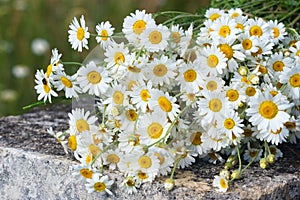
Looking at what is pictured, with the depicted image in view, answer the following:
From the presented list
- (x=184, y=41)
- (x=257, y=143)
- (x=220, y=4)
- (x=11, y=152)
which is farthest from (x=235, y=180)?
(x=220, y=4)

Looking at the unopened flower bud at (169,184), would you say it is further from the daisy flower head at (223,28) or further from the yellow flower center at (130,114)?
the daisy flower head at (223,28)

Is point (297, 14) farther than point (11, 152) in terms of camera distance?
Yes

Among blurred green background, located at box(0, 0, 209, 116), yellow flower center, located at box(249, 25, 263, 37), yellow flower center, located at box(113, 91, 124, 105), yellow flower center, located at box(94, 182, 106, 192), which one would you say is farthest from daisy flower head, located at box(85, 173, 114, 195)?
blurred green background, located at box(0, 0, 209, 116)

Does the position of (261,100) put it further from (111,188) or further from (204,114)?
(111,188)

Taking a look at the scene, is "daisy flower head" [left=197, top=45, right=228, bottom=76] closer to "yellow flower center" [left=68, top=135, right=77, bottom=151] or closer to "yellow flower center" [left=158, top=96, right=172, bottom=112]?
"yellow flower center" [left=158, top=96, right=172, bottom=112]

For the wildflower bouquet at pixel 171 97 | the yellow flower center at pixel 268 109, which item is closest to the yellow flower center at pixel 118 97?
the wildflower bouquet at pixel 171 97

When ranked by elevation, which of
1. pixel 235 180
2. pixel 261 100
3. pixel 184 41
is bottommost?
pixel 235 180
